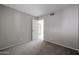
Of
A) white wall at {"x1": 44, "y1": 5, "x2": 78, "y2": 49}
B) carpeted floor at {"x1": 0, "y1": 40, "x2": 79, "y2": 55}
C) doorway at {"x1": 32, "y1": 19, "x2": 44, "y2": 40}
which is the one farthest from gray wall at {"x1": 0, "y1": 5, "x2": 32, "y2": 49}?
white wall at {"x1": 44, "y1": 5, "x2": 78, "y2": 49}

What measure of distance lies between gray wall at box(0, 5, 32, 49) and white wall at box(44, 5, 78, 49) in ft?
5.39

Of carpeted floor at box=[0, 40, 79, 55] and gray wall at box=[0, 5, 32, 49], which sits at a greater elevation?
gray wall at box=[0, 5, 32, 49]

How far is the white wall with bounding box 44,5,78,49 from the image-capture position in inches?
98.7

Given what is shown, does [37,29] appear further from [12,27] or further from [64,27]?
[64,27]

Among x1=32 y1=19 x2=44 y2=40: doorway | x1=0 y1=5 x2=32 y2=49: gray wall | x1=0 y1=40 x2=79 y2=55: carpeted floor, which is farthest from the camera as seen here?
x1=32 y1=19 x2=44 y2=40: doorway

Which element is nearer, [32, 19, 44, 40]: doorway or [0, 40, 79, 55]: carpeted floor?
[0, 40, 79, 55]: carpeted floor

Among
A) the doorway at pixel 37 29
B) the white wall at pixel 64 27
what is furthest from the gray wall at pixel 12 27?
the white wall at pixel 64 27

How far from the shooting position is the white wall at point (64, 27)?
251cm

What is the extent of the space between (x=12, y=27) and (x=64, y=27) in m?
2.71

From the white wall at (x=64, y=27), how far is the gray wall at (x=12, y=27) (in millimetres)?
1644

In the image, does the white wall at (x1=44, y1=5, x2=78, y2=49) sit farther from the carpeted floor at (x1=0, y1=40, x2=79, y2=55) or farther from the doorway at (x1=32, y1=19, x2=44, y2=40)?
the doorway at (x1=32, y1=19, x2=44, y2=40)

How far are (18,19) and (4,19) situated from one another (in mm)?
807

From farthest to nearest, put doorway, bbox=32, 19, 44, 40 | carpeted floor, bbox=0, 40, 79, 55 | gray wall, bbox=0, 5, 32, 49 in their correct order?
doorway, bbox=32, 19, 44, 40, gray wall, bbox=0, 5, 32, 49, carpeted floor, bbox=0, 40, 79, 55
